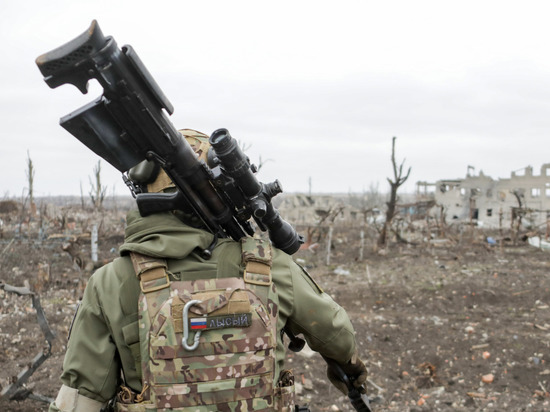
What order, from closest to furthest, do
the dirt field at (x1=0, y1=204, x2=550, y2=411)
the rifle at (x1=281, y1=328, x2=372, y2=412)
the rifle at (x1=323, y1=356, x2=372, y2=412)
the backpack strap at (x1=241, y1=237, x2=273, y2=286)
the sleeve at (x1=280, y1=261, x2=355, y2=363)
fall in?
the backpack strap at (x1=241, y1=237, x2=273, y2=286)
the sleeve at (x1=280, y1=261, x2=355, y2=363)
the rifle at (x1=281, y1=328, x2=372, y2=412)
the rifle at (x1=323, y1=356, x2=372, y2=412)
the dirt field at (x1=0, y1=204, x2=550, y2=411)

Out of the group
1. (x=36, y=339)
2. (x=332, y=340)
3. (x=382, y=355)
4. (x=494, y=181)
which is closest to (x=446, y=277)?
(x=382, y=355)

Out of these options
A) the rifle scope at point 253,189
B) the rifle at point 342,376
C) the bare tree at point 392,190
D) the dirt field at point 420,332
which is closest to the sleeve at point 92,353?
the rifle scope at point 253,189

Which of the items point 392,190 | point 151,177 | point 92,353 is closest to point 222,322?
point 92,353

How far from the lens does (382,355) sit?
19.5 feet

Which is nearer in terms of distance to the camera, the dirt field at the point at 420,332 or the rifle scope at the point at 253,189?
the rifle scope at the point at 253,189

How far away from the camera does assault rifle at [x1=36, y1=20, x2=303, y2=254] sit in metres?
1.49

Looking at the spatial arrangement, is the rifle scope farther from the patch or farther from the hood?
the patch

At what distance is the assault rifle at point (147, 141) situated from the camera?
4.89 ft

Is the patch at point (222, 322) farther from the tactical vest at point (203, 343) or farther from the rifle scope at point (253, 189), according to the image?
the rifle scope at point (253, 189)

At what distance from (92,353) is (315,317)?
33.6 inches

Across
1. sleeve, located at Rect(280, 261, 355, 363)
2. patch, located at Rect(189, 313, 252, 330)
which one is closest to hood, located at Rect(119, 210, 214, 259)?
patch, located at Rect(189, 313, 252, 330)

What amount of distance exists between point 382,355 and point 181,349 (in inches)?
191

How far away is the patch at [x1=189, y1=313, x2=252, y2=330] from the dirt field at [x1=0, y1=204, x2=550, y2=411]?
130 inches

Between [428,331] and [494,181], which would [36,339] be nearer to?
[428,331]
